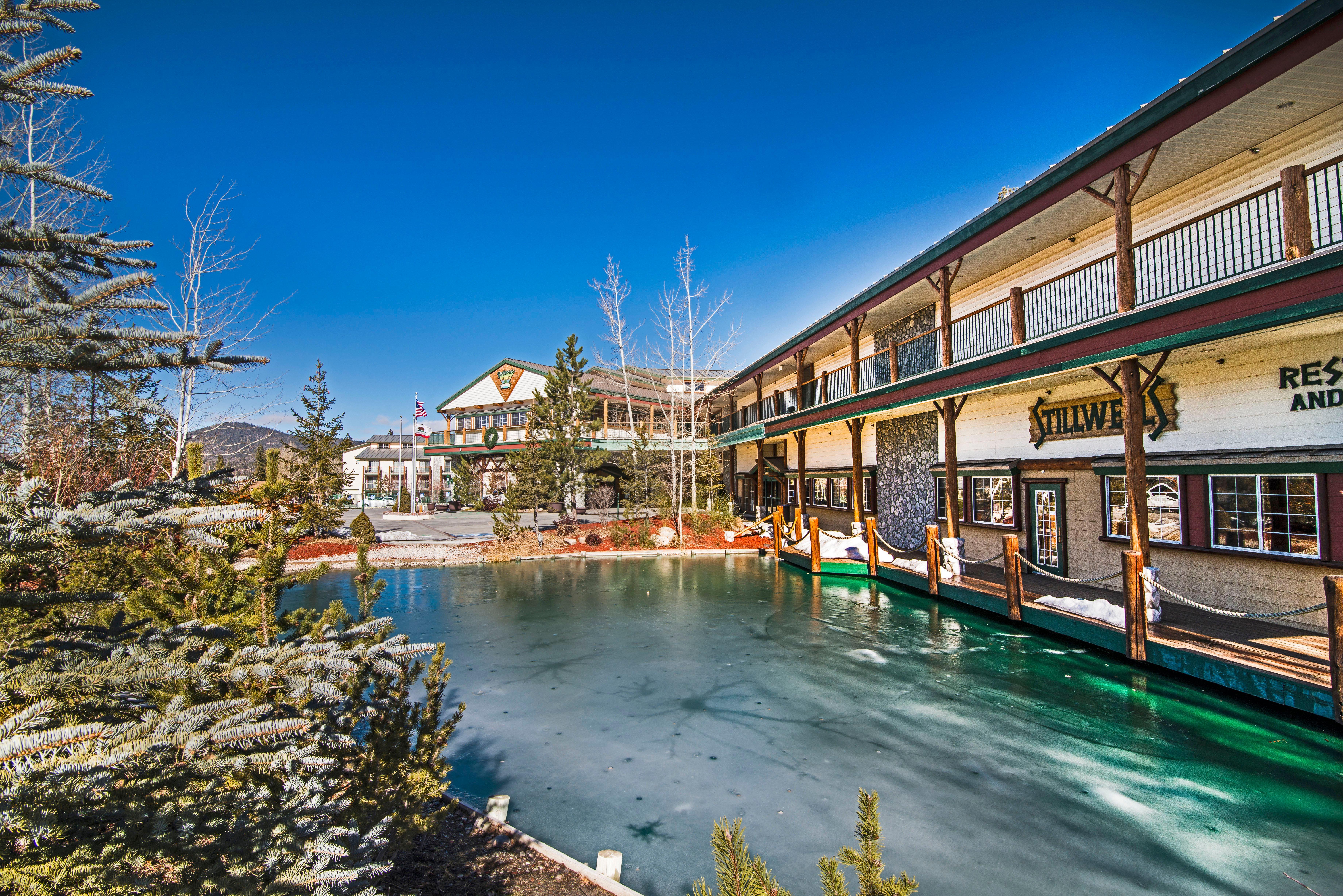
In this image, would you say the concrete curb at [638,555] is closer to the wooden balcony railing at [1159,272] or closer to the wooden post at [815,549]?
the wooden post at [815,549]

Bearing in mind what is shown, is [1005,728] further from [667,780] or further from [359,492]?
[359,492]

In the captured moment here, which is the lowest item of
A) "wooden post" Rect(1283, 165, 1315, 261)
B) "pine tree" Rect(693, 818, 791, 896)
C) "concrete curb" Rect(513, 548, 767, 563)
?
"concrete curb" Rect(513, 548, 767, 563)

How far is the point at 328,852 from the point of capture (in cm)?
225

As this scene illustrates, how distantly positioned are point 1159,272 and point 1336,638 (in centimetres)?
691

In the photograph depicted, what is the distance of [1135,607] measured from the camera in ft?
27.1

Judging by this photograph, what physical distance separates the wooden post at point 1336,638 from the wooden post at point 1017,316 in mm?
6405

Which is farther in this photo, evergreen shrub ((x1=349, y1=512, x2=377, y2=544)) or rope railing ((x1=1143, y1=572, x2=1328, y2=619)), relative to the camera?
evergreen shrub ((x1=349, y1=512, x2=377, y2=544))

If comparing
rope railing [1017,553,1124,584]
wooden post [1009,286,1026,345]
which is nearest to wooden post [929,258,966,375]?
wooden post [1009,286,1026,345]

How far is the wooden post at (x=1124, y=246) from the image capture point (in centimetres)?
916

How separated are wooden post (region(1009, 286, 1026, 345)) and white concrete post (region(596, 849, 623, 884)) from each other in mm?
11307

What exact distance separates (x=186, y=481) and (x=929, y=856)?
17.2ft

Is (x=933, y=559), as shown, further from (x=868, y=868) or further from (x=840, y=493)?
(x=868, y=868)

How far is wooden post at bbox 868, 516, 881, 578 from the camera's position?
15531mm

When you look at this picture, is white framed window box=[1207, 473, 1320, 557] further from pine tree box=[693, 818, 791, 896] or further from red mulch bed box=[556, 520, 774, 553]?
red mulch bed box=[556, 520, 774, 553]
